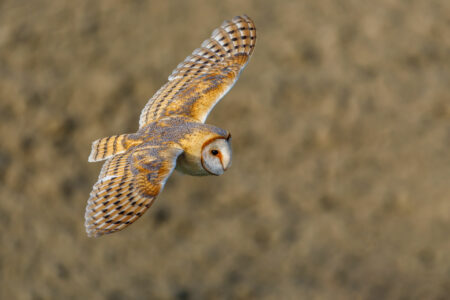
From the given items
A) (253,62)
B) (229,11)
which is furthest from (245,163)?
(229,11)

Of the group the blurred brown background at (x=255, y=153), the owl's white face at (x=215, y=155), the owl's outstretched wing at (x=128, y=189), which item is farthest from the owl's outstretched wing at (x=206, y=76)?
the blurred brown background at (x=255, y=153)

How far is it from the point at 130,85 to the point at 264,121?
5.94ft

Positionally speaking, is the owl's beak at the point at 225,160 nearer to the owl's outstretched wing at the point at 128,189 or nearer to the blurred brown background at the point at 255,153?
the owl's outstretched wing at the point at 128,189

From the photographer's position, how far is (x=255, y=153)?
10281 mm

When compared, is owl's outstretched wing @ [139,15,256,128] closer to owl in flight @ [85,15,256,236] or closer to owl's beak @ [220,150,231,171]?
owl in flight @ [85,15,256,236]

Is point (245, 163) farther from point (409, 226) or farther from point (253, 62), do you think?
point (409, 226)

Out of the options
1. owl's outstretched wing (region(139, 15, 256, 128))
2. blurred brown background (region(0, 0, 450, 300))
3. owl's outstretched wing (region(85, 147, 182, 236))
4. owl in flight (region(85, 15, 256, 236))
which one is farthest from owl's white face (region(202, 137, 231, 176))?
blurred brown background (region(0, 0, 450, 300))

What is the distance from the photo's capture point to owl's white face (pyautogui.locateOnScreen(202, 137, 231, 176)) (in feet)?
12.5

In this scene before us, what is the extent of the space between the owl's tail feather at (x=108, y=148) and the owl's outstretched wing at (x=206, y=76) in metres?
0.26

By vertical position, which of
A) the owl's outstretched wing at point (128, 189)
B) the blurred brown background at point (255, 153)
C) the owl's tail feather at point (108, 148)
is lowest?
the owl's outstretched wing at point (128, 189)

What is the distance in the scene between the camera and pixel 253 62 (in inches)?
397

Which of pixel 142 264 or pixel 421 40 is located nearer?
pixel 142 264

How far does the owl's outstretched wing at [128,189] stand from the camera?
3543mm

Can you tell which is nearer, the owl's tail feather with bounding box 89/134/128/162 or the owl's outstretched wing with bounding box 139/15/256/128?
the owl's tail feather with bounding box 89/134/128/162
